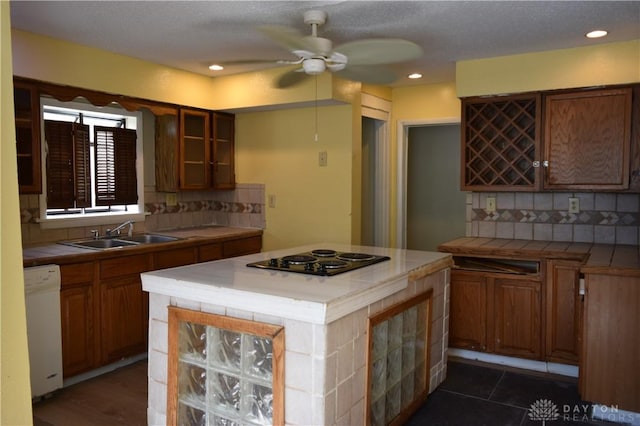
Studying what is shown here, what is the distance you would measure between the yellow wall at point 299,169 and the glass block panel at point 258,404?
8.04 feet

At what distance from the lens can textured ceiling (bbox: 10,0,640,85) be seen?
8.84 feet

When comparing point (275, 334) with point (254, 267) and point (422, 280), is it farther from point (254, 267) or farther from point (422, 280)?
point (422, 280)

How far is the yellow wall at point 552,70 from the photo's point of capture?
11.1ft

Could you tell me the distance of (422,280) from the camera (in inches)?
108

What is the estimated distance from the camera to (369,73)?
290cm

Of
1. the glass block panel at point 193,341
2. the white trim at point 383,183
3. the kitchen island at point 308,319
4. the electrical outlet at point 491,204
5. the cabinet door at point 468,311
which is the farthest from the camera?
the white trim at point 383,183

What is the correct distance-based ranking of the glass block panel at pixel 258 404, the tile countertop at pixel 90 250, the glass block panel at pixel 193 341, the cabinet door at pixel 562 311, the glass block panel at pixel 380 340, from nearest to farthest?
the glass block panel at pixel 258 404
the glass block panel at pixel 193 341
the glass block panel at pixel 380 340
the tile countertop at pixel 90 250
the cabinet door at pixel 562 311

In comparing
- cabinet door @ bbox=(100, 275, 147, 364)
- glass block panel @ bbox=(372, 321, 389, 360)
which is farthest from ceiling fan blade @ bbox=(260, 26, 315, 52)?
cabinet door @ bbox=(100, 275, 147, 364)

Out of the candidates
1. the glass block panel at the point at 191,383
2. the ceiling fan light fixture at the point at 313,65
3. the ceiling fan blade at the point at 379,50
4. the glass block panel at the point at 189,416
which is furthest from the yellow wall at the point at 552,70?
the glass block panel at the point at 189,416

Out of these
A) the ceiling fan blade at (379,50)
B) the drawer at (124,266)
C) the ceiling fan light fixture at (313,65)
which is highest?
the ceiling fan blade at (379,50)

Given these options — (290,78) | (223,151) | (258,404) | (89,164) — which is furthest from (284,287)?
(223,151)

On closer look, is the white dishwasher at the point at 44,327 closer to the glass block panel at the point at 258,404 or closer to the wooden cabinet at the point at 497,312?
the glass block panel at the point at 258,404

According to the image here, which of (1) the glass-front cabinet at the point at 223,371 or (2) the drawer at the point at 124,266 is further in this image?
(2) the drawer at the point at 124,266

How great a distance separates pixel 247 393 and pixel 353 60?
171cm
